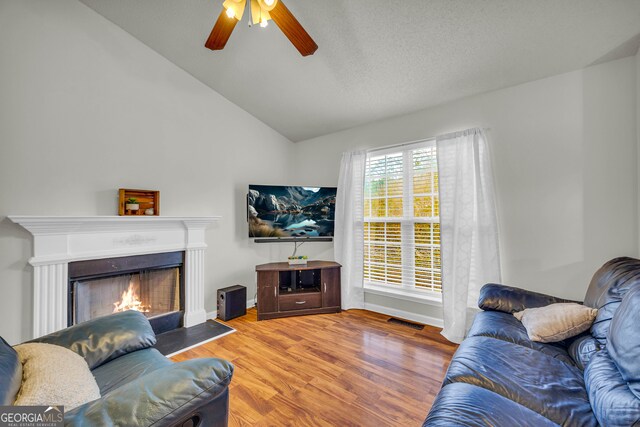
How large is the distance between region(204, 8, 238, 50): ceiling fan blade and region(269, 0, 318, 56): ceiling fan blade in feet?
0.91

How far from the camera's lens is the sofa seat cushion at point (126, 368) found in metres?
1.26

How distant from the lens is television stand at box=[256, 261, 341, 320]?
318 centimetres

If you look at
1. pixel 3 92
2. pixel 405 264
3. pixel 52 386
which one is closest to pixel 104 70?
pixel 3 92

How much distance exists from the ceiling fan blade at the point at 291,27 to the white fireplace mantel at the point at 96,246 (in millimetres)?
2070

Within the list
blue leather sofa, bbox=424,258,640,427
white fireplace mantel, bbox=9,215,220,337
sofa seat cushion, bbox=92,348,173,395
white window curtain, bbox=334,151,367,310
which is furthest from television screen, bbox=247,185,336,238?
blue leather sofa, bbox=424,258,640,427

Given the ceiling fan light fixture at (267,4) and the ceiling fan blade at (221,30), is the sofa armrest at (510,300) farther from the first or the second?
the ceiling fan blade at (221,30)

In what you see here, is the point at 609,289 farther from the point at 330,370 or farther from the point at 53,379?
the point at 53,379

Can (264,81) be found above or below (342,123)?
above

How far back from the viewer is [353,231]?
138 inches

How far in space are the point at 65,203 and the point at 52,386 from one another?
1.93 metres

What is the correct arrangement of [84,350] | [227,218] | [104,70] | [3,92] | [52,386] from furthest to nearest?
[227,218]
[104,70]
[3,92]
[84,350]
[52,386]

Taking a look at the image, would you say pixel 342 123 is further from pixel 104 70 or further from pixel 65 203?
pixel 65 203

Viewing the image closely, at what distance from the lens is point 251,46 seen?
2465 mm

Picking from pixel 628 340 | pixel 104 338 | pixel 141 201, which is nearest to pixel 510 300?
pixel 628 340
